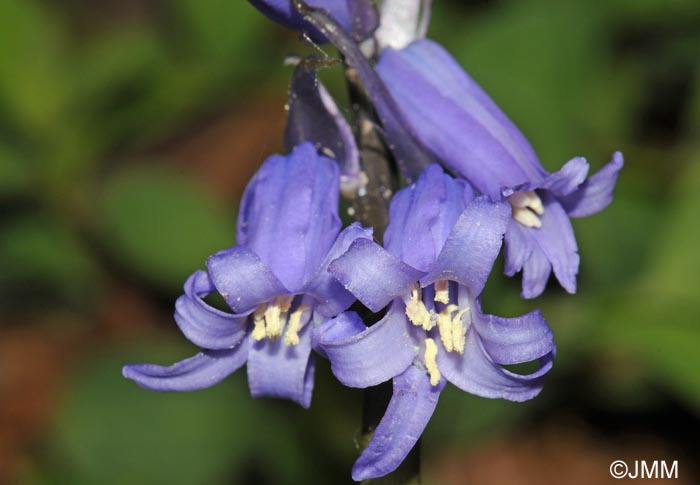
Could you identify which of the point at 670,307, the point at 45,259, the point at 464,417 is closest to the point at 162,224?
the point at 45,259

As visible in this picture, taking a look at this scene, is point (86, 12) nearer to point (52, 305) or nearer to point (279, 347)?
point (52, 305)

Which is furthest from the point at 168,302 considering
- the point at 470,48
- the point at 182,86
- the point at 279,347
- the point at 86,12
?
the point at 279,347

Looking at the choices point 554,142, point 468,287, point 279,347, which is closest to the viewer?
point 468,287

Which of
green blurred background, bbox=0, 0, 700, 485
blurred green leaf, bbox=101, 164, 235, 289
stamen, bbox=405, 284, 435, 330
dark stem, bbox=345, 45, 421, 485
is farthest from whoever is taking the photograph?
blurred green leaf, bbox=101, 164, 235, 289
